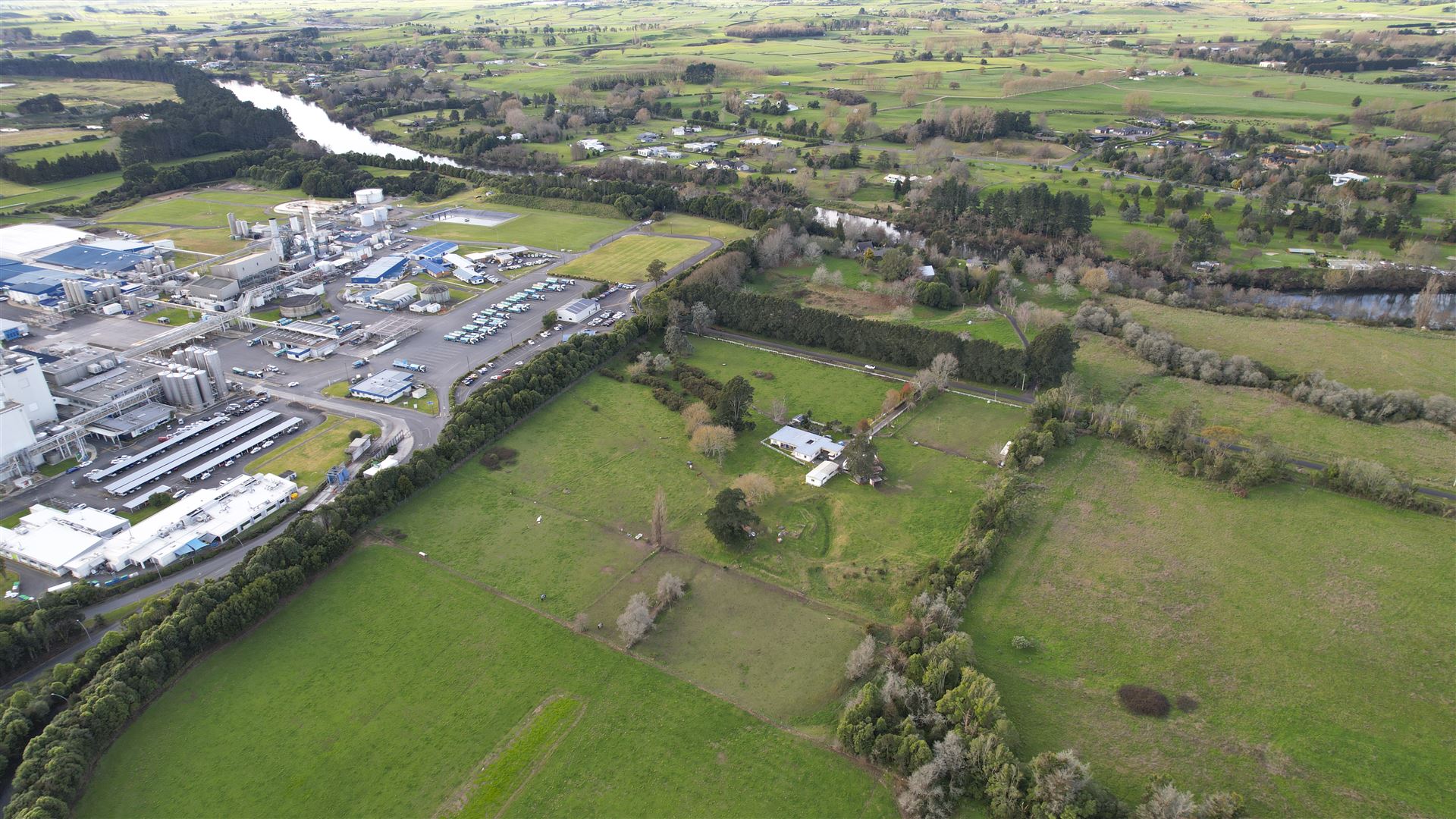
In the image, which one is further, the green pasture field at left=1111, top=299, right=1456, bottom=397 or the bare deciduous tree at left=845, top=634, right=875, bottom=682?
the green pasture field at left=1111, top=299, right=1456, bottom=397

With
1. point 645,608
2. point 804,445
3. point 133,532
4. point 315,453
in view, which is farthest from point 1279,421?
point 133,532

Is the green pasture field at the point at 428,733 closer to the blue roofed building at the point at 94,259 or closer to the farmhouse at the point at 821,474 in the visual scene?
the farmhouse at the point at 821,474

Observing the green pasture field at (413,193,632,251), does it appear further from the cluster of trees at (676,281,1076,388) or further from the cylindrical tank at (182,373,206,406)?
the cylindrical tank at (182,373,206,406)

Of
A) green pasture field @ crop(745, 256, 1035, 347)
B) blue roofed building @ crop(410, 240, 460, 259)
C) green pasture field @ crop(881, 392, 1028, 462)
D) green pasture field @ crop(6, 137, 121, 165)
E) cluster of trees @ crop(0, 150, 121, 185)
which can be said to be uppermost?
green pasture field @ crop(6, 137, 121, 165)

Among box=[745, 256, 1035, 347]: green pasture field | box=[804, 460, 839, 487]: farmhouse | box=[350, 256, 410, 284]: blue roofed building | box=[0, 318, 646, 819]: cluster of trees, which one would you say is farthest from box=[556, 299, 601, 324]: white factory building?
box=[804, 460, 839, 487]: farmhouse

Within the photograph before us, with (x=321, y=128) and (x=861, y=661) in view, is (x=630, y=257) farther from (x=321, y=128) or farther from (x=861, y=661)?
(x=321, y=128)

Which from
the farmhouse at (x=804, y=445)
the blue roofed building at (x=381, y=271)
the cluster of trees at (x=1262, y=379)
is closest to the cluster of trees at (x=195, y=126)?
the blue roofed building at (x=381, y=271)
